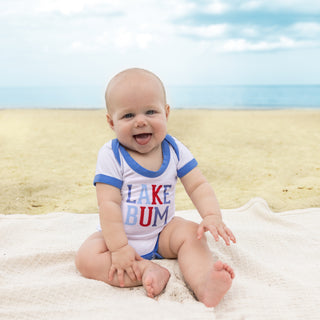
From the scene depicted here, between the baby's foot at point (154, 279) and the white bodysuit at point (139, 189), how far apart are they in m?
0.16

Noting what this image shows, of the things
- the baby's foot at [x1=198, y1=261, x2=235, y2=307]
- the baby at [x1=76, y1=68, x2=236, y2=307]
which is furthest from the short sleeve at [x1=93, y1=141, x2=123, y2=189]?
the baby's foot at [x1=198, y1=261, x2=235, y2=307]

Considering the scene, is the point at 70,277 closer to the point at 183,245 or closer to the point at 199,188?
the point at 183,245

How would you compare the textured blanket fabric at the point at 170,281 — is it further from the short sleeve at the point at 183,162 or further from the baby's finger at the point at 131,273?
the short sleeve at the point at 183,162

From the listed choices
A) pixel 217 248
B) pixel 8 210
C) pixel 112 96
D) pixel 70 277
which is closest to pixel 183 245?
pixel 217 248

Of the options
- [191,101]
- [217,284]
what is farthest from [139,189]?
[191,101]

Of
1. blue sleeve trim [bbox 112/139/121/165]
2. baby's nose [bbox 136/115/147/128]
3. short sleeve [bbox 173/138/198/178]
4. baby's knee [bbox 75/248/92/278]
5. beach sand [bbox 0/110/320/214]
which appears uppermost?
baby's nose [bbox 136/115/147/128]

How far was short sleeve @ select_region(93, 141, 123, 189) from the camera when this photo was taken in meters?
1.78

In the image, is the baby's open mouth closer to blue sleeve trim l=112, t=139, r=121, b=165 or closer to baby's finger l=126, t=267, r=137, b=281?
blue sleeve trim l=112, t=139, r=121, b=165

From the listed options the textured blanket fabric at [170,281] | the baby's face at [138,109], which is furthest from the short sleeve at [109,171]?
the textured blanket fabric at [170,281]

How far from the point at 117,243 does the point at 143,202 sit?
22 centimetres

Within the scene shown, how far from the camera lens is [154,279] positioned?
1681mm

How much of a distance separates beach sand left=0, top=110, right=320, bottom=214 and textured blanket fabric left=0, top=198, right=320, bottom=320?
75 cm

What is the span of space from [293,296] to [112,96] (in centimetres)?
117

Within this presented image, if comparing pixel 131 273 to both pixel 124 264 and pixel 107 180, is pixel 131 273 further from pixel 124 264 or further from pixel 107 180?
pixel 107 180
